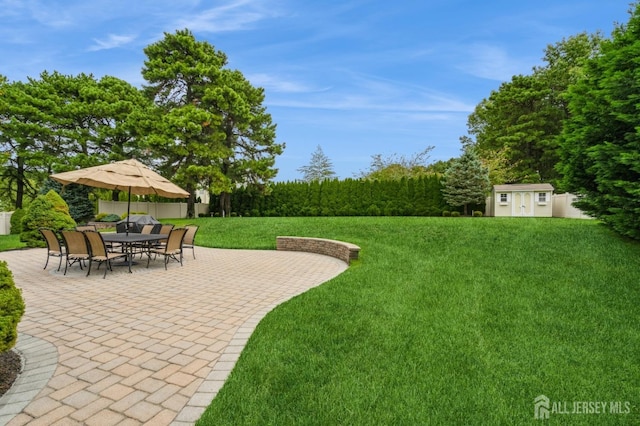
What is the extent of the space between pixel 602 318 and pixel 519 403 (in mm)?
2936

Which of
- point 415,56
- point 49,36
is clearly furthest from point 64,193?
point 415,56

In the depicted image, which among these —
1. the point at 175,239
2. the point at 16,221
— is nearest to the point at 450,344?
the point at 175,239

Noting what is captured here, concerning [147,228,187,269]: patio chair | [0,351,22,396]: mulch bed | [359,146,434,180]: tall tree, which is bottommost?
[0,351,22,396]: mulch bed

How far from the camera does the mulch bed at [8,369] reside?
2735 millimetres

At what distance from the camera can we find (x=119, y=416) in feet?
7.50

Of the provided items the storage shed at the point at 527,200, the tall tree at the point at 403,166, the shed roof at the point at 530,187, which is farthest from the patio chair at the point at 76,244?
the tall tree at the point at 403,166

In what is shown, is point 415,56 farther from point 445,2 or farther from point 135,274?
point 135,274

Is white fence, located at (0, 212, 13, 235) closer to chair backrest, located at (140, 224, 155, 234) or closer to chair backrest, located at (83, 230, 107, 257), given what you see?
chair backrest, located at (140, 224, 155, 234)

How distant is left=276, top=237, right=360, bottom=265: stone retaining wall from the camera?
343 inches

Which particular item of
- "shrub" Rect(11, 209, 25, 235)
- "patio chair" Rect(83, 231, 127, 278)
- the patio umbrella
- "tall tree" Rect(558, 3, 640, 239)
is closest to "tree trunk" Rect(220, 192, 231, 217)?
"shrub" Rect(11, 209, 25, 235)

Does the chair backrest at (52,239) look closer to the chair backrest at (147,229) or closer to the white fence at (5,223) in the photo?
the chair backrest at (147,229)

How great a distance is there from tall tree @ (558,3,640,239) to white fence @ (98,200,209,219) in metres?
23.1

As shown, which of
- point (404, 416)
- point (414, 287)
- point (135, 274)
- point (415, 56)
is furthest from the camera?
point (415, 56)

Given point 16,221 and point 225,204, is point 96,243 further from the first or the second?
point 225,204
